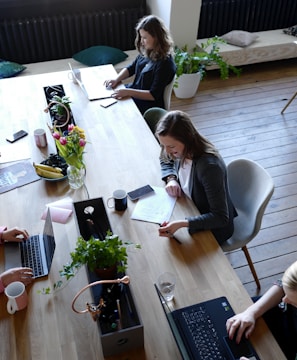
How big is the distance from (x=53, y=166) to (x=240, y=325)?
130 centimetres

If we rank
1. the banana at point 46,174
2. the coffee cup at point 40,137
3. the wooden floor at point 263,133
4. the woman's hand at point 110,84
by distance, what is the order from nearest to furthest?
the banana at point 46,174 → the coffee cup at point 40,137 → the wooden floor at point 263,133 → the woman's hand at point 110,84

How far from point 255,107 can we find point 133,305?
135 inches

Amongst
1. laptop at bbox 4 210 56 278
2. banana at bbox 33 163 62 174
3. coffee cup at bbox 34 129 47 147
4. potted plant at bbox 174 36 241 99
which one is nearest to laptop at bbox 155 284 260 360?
laptop at bbox 4 210 56 278

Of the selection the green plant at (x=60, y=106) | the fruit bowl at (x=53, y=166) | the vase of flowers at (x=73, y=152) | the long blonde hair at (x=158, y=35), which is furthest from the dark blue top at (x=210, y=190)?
the long blonde hair at (x=158, y=35)

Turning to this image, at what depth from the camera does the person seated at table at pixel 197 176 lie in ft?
5.55

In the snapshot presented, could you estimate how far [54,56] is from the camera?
14.3ft

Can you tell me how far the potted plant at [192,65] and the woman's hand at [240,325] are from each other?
3097mm

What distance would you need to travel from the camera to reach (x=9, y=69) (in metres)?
3.88

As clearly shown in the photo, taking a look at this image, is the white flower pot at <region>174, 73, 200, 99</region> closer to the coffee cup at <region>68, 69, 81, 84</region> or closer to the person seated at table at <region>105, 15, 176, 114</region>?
the person seated at table at <region>105, 15, 176, 114</region>

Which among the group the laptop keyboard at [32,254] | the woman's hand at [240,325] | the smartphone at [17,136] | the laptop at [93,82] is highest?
the woman's hand at [240,325]

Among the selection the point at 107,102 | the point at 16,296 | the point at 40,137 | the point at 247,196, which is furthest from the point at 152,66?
the point at 16,296

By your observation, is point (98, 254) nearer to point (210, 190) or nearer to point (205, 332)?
point (205, 332)

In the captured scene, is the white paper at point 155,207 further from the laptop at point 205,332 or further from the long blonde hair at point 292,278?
the long blonde hair at point 292,278

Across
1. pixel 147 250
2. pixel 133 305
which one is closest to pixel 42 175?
pixel 147 250
